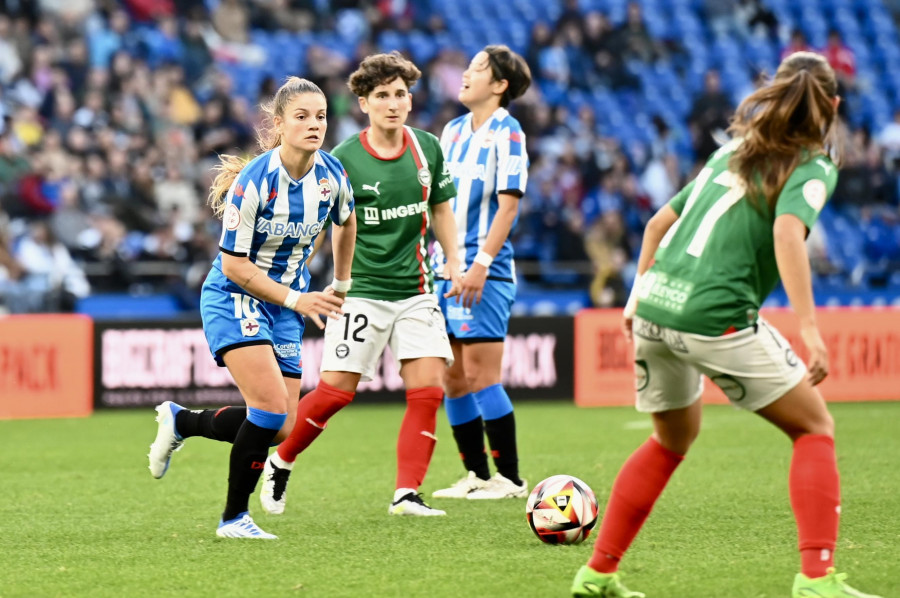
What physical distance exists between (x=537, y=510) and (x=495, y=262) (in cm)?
199

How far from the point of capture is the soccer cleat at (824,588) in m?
4.15

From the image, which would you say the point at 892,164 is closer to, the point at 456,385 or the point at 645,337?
the point at 456,385

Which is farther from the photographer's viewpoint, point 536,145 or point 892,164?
point 892,164

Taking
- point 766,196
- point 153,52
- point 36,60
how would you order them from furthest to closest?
point 153,52 → point 36,60 → point 766,196

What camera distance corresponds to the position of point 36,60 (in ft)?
52.4

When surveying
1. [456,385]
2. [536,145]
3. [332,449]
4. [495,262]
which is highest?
[536,145]

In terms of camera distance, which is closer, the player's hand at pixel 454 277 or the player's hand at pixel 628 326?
the player's hand at pixel 628 326

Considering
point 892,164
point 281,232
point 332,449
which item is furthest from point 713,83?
point 281,232

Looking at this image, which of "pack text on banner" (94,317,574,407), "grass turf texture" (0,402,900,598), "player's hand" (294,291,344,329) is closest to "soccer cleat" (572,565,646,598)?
"grass turf texture" (0,402,900,598)

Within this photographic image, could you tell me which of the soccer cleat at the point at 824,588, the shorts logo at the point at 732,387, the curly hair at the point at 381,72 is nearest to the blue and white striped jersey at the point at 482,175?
the curly hair at the point at 381,72

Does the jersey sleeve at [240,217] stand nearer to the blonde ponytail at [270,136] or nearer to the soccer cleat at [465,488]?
the blonde ponytail at [270,136]

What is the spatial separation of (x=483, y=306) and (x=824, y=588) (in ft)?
11.1

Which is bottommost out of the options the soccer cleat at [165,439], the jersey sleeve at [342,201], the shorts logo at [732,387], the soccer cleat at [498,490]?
the soccer cleat at [498,490]

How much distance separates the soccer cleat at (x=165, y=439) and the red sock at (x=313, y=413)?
564 mm
